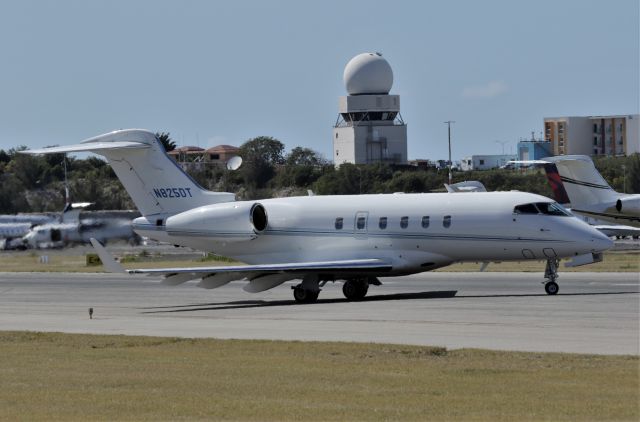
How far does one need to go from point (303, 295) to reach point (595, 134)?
11614cm

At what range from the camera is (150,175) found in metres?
37.2

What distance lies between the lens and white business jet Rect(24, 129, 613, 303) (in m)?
32.2

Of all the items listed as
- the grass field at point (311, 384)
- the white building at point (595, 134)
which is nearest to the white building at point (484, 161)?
the white building at point (595, 134)

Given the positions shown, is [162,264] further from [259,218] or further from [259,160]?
[259,160]

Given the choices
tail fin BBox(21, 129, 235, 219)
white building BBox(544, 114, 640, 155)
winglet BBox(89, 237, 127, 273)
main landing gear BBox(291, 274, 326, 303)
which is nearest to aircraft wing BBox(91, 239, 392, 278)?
winglet BBox(89, 237, 127, 273)

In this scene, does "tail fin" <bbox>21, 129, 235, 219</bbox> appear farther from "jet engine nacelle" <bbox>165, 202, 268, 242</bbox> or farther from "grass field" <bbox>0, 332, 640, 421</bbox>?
"grass field" <bbox>0, 332, 640, 421</bbox>

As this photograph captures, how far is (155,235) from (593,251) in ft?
43.6

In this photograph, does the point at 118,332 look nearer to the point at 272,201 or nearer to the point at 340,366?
the point at 340,366

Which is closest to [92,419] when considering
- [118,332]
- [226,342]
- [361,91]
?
[226,342]

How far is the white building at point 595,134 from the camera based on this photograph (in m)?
141

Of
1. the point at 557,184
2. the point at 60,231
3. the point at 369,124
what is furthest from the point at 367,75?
the point at 557,184

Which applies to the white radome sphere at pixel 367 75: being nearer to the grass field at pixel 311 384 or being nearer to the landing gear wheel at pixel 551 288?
the landing gear wheel at pixel 551 288

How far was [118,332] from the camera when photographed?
25328mm

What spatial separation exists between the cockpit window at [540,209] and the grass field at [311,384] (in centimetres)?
1273
